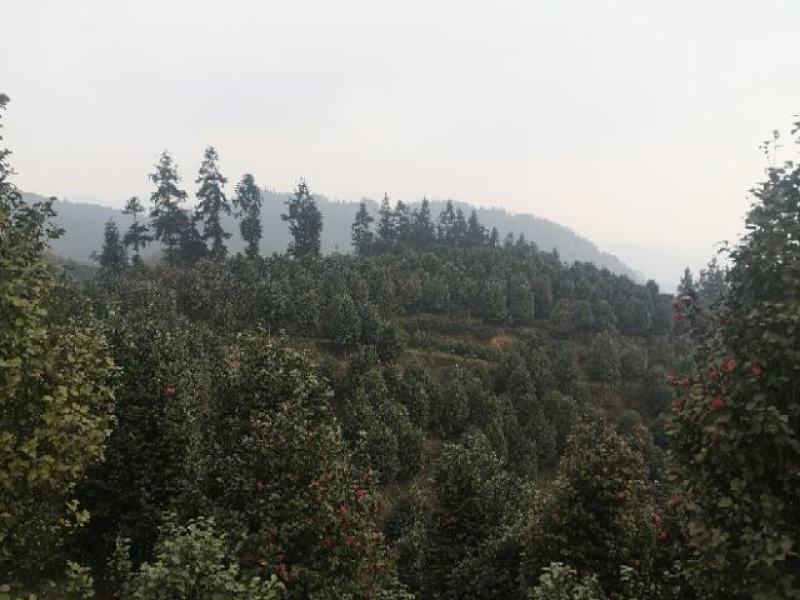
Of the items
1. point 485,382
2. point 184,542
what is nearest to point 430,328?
point 485,382

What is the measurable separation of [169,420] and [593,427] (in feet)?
48.5

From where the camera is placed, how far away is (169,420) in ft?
66.0

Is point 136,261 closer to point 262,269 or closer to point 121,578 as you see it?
point 262,269

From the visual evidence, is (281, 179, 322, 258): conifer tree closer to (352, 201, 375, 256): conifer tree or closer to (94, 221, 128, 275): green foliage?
(352, 201, 375, 256): conifer tree

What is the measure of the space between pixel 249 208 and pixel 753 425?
295ft

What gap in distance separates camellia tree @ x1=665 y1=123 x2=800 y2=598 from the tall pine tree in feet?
258

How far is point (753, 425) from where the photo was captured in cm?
824

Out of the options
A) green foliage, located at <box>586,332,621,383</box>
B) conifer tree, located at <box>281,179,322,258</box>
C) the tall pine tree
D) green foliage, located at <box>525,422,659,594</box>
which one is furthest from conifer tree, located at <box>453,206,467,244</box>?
green foliage, located at <box>525,422,659,594</box>

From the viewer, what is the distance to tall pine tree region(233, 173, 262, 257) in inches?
3351

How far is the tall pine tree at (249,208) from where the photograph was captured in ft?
279

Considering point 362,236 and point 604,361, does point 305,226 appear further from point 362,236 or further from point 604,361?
point 604,361

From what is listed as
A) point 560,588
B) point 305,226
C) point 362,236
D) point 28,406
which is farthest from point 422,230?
point 28,406

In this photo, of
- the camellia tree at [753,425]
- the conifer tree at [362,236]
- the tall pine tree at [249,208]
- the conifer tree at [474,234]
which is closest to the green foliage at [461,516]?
the camellia tree at [753,425]

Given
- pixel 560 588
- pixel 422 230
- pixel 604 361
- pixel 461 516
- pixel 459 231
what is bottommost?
pixel 461 516
